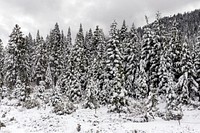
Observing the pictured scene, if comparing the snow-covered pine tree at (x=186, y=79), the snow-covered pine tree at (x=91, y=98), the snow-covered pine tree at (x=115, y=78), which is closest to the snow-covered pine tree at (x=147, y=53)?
the snow-covered pine tree at (x=115, y=78)

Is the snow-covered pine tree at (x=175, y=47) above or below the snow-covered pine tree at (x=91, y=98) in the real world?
above

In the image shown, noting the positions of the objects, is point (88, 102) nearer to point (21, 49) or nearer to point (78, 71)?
point (78, 71)

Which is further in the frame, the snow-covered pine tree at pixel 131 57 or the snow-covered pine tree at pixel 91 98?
the snow-covered pine tree at pixel 131 57

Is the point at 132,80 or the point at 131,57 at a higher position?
the point at 131,57

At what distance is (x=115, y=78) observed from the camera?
35844 mm

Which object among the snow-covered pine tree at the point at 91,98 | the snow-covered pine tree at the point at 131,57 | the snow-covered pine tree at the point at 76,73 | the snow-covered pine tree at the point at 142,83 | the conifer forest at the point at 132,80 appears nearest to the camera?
the conifer forest at the point at 132,80

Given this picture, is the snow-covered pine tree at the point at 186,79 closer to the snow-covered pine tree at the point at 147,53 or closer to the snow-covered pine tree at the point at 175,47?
the snow-covered pine tree at the point at 175,47

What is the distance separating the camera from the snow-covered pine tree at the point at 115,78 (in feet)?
116

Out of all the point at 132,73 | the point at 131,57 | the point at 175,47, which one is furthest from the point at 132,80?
the point at 175,47

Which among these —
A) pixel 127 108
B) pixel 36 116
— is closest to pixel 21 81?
pixel 36 116

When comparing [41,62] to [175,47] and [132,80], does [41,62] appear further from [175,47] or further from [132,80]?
[175,47]

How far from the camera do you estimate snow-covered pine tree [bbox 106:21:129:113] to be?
3547 centimetres

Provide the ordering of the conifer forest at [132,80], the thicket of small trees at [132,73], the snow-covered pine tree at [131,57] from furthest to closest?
the snow-covered pine tree at [131,57] → the thicket of small trees at [132,73] → the conifer forest at [132,80]

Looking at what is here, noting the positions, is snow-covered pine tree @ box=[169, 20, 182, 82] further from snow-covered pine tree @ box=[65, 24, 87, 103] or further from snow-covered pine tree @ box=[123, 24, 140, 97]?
snow-covered pine tree @ box=[65, 24, 87, 103]
